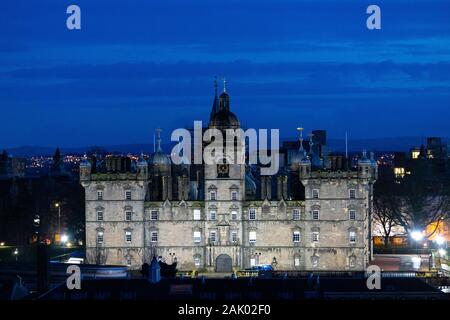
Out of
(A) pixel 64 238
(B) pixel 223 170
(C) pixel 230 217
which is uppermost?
(B) pixel 223 170

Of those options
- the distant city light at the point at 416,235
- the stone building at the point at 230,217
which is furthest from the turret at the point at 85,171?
the distant city light at the point at 416,235

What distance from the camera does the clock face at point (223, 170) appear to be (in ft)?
329

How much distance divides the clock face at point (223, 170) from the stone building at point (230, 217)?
70 millimetres

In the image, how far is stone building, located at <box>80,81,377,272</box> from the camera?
10075 centimetres

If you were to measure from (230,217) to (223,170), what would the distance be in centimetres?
356

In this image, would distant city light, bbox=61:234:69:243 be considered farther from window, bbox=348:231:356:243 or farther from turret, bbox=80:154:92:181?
window, bbox=348:231:356:243

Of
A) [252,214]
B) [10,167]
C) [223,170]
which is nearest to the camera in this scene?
[223,170]

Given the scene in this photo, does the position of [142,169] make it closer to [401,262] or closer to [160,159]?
[160,159]

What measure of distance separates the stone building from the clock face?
70mm

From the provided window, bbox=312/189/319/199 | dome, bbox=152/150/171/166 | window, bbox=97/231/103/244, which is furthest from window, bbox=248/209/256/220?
window, bbox=97/231/103/244

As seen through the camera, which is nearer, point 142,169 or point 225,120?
point 225,120

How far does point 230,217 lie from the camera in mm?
101688

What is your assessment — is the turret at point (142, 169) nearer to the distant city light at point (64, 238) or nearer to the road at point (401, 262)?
the road at point (401, 262)

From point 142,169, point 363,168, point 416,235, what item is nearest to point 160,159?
point 142,169
